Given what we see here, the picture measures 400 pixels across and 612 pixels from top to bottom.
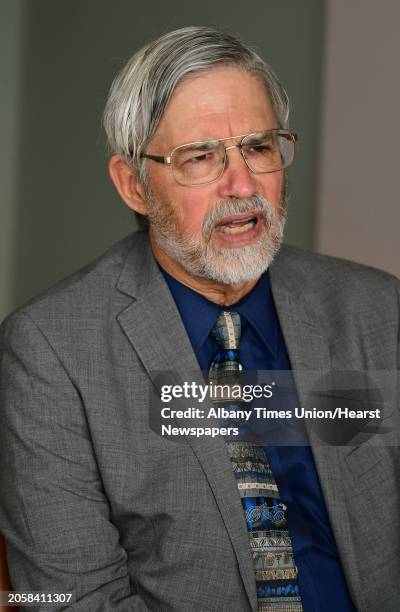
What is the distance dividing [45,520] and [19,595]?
6.6 inches

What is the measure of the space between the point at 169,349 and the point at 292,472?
38 centimetres

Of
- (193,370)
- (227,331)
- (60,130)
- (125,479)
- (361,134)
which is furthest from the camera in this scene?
(60,130)

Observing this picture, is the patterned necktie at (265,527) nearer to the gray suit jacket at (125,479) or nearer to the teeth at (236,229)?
the gray suit jacket at (125,479)

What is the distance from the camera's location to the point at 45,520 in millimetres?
1802

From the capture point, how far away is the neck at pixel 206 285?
2129mm

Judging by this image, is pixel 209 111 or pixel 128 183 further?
pixel 128 183

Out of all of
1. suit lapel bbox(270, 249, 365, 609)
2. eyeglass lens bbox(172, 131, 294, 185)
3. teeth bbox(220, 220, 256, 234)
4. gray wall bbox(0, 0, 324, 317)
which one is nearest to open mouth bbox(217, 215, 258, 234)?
teeth bbox(220, 220, 256, 234)

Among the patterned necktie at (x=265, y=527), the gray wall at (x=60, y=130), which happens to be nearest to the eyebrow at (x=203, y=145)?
the patterned necktie at (x=265, y=527)

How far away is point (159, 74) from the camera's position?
2008mm

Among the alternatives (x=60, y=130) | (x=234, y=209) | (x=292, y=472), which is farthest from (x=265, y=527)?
(x=60, y=130)

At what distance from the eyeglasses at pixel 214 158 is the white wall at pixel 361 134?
3.89 feet

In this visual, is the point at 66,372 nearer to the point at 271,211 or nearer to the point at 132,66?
the point at 271,211

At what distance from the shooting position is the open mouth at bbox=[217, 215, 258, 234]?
2.01m

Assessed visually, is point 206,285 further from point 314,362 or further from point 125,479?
point 125,479
